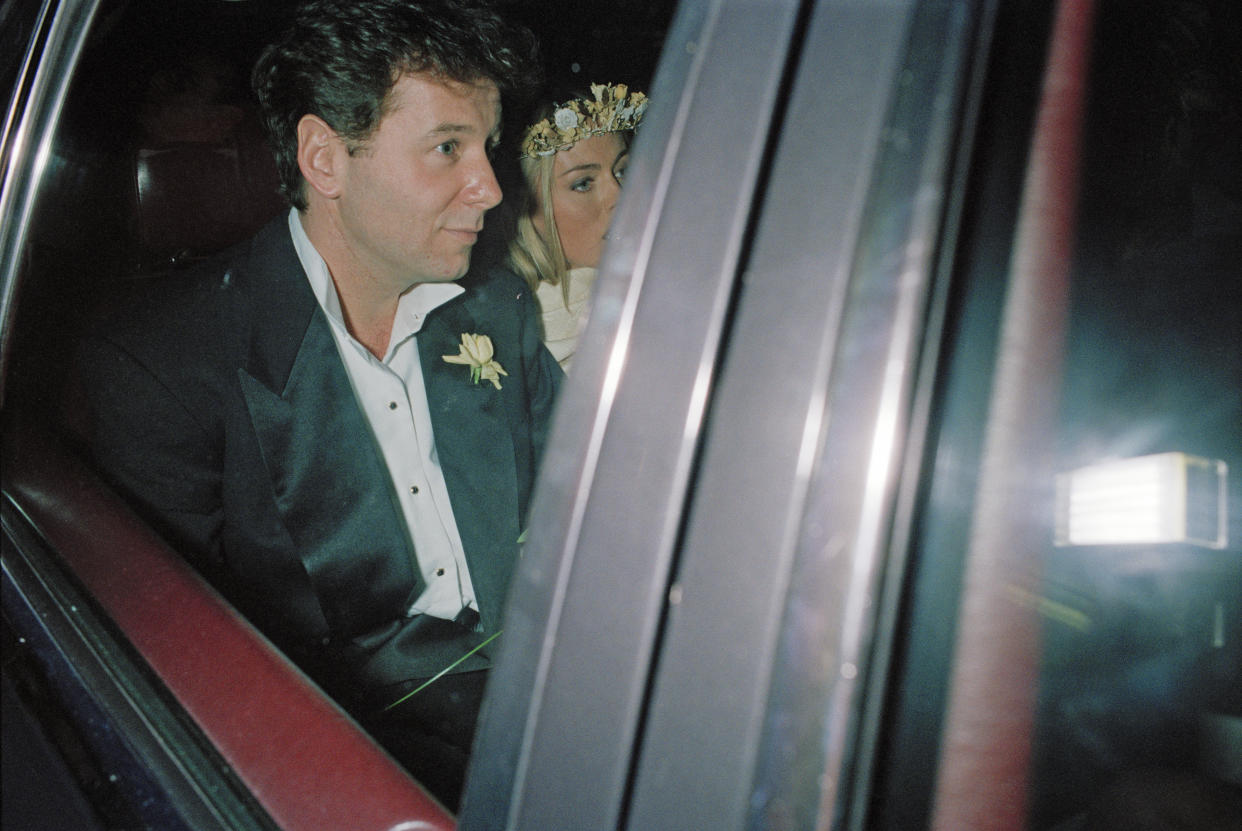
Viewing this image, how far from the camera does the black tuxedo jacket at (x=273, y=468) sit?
1.47 m

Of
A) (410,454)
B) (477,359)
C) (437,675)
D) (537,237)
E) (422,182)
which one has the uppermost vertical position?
(537,237)

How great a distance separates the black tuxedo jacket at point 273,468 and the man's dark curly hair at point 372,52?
34 cm

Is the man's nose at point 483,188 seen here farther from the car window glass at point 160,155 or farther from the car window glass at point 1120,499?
the car window glass at point 1120,499

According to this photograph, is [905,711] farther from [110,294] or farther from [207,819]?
[110,294]

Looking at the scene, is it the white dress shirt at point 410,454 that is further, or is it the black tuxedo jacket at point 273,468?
the white dress shirt at point 410,454

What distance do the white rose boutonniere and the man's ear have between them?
0.49m

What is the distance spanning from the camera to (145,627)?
0.91m

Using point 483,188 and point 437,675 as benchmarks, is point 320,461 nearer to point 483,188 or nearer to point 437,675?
point 437,675

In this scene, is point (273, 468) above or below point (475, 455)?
below

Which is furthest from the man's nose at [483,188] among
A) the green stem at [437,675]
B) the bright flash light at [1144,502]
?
the bright flash light at [1144,502]

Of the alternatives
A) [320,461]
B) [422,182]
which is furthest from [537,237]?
[320,461]

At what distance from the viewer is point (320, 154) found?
5.54 ft

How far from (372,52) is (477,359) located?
774mm

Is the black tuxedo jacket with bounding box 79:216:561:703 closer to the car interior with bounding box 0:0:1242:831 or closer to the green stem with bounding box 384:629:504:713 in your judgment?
the green stem with bounding box 384:629:504:713
